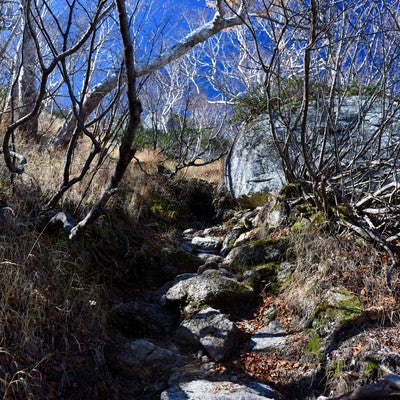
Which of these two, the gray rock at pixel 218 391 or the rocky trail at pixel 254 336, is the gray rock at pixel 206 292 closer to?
the rocky trail at pixel 254 336

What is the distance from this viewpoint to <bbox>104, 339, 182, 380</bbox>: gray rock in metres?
2.69

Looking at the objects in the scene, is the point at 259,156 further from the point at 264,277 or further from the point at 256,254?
the point at 264,277

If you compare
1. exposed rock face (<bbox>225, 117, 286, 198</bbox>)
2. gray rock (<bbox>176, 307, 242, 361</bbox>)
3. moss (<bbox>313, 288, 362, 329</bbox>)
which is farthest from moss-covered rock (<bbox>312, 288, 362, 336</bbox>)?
exposed rock face (<bbox>225, 117, 286, 198</bbox>)

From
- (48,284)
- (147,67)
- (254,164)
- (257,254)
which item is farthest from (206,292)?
(147,67)

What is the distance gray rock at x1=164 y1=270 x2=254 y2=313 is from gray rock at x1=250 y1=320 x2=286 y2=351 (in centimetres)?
43

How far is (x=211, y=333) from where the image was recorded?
10.1ft

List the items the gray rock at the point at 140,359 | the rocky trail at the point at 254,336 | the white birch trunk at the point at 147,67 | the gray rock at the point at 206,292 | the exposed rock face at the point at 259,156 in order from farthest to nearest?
the white birch trunk at the point at 147,67 < the exposed rock face at the point at 259,156 < the gray rock at the point at 206,292 < the gray rock at the point at 140,359 < the rocky trail at the point at 254,336

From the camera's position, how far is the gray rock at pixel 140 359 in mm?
2686

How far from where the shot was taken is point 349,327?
9.46 feet

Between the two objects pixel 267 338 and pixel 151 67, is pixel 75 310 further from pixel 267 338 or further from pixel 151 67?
pixel 151 67

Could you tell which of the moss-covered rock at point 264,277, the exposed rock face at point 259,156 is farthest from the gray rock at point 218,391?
the exposed rock face at point 259,156

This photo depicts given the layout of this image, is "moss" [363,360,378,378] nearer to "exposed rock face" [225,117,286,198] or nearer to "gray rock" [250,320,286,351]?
"gray rock" [250,320,286,351]

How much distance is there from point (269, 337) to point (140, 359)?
3.42ft

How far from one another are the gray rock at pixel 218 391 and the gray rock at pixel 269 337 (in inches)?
19.5
